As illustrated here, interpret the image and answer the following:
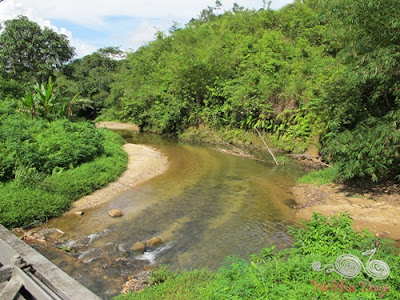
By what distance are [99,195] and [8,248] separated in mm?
6398

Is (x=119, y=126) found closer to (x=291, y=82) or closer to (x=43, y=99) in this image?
(x=43, y=99)

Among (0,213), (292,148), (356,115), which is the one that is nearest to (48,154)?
(0,213)

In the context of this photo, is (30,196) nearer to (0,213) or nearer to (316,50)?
(0,213)

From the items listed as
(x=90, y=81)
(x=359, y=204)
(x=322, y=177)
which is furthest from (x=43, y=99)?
(x=90, y=81)

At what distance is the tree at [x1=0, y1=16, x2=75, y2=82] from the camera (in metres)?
26.7

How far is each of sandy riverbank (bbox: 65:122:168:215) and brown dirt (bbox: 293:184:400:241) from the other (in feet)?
24.2

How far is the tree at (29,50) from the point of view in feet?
87.6

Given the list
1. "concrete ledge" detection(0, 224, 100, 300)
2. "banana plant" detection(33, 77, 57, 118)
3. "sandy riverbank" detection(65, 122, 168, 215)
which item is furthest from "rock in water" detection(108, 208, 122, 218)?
"banana plant" detection(33, 77, 57, 118)

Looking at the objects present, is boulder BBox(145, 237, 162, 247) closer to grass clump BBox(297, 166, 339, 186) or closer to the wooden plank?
the wooden plank

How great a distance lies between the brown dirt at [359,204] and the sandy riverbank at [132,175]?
7.37 metres

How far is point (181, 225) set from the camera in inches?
389

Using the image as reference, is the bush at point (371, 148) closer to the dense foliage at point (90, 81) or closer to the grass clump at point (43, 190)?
the grass clump at point (43, 190)

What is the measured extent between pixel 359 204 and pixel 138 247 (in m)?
7.69

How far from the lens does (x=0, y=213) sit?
916 cm
